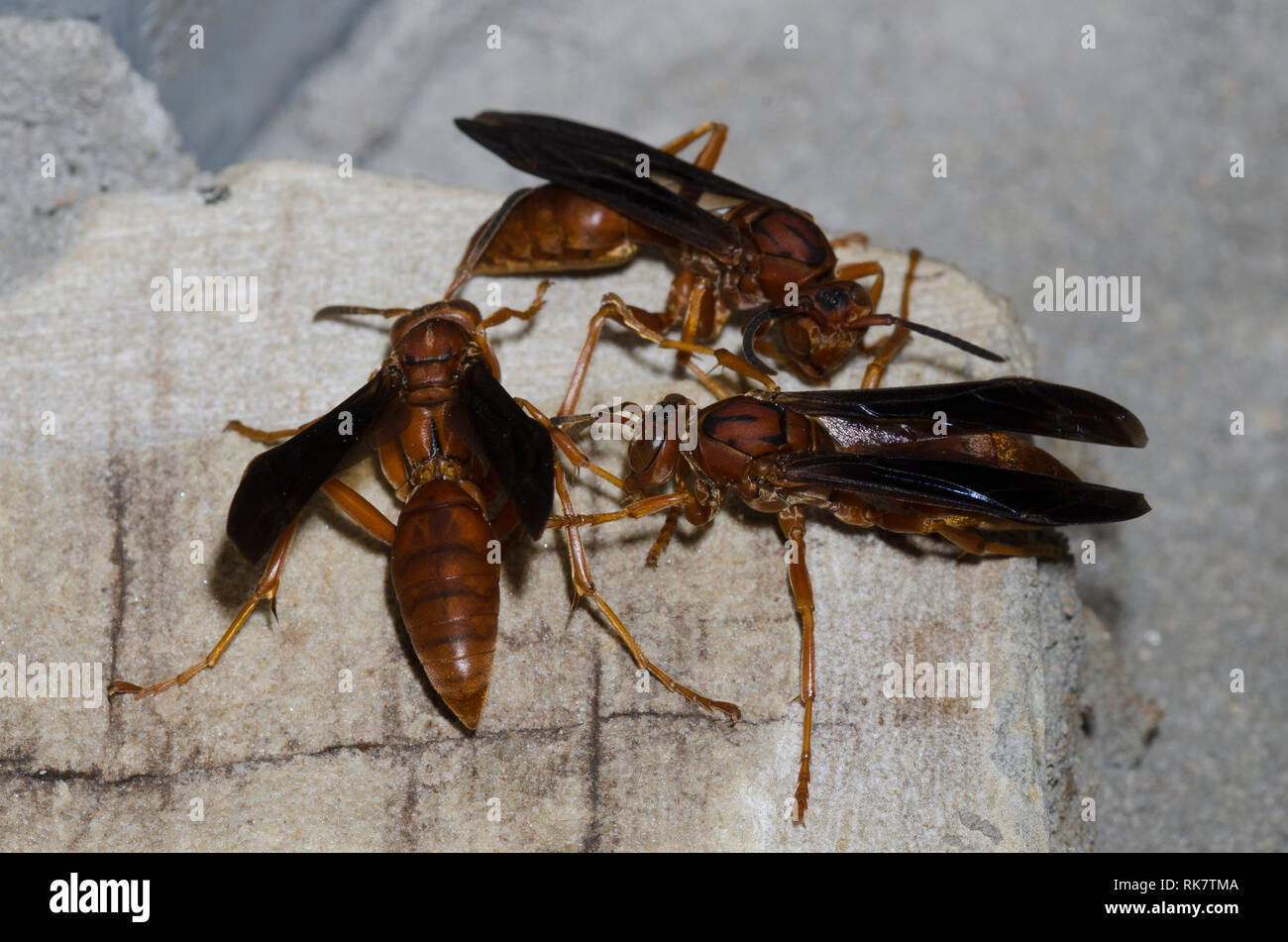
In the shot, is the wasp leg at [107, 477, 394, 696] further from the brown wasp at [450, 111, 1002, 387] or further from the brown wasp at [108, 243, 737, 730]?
the brown wasp at [450, 111, 1002, 387]

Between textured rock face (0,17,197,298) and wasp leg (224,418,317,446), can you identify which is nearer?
wasp leg (224,418,317,446)

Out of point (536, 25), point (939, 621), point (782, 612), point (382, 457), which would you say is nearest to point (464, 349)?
point (382, 457)

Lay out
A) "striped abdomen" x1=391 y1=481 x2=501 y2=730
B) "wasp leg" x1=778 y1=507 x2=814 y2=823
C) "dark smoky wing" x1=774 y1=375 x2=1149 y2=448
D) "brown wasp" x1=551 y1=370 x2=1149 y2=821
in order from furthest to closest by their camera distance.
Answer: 1. "dark smoky wing" x1=774 y1=375 x2=1149 y2=448
2. "brown wasp" x1=551 y1=370 x2=1149 y2=821
3. "wasp leg" x1=778 y1=507 x2=814 y2=823
4. "striped abdomen" x1=391 y1=481 x2=501 y2=730

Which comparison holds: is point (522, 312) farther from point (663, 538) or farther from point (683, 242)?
point (663, 538)

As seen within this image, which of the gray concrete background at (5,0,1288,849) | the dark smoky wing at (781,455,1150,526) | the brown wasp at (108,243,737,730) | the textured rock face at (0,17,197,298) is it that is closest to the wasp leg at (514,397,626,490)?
the brown wasp at (108,243,737,730)

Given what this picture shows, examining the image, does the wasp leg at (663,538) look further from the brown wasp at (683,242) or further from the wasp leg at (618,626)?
the brown wasp at (683,242)

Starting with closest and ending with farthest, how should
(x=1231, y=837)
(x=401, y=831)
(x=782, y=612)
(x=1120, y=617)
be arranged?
(x=401, y=831), (x=782, y=612), (x=1231, y=837), (x=1120, y=617)

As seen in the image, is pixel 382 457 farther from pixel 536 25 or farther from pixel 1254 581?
pixel 1254 581
